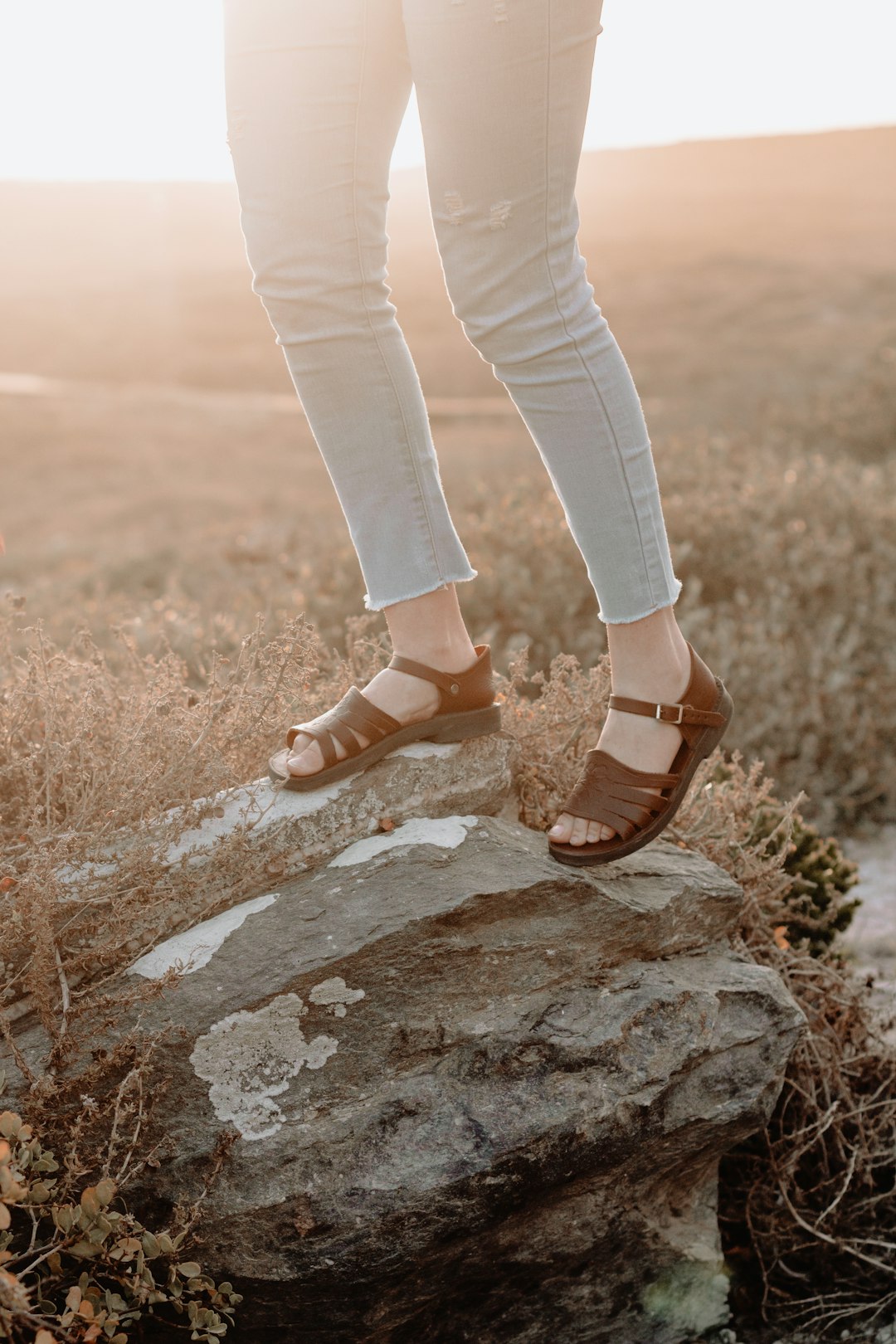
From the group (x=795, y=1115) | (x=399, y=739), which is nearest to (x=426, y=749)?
(x=399, y=739)

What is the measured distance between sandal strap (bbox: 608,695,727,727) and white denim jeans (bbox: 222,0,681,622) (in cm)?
18

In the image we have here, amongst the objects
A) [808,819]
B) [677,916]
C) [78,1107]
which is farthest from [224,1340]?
[808,819]

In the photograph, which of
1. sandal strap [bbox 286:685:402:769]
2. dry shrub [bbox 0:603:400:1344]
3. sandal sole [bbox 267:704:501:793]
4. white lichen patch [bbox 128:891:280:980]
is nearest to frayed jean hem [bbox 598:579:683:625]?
sandal sole [bbox 267:704:501:793]

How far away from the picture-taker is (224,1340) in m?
1.97

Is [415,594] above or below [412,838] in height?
Result: above

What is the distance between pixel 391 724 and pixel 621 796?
1.50 feet

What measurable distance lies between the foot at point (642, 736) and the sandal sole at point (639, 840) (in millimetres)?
14

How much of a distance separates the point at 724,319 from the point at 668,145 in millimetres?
20164

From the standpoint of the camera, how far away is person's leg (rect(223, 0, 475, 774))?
76.2 inches

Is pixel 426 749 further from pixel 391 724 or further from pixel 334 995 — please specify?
pixel 334 995

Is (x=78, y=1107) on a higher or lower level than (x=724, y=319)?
higher

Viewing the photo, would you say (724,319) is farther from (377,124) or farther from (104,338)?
(377,124)

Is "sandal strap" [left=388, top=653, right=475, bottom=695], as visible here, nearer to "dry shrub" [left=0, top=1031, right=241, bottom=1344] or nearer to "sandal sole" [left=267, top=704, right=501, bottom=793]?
"sandal sole" [left=267, top=704, right=501, bottom=793]

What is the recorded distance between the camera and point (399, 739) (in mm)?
2328
